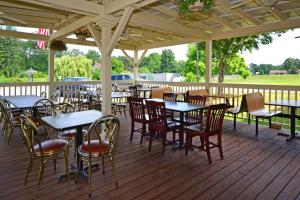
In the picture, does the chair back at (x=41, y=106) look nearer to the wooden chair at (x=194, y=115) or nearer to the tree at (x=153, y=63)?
the wooden chair at (x=194, y=115)

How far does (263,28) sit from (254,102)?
2118mm

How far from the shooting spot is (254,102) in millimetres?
5340

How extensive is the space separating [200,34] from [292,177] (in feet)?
16.5

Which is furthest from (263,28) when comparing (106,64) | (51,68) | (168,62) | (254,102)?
(168,62)

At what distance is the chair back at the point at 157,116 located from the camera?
3.81m

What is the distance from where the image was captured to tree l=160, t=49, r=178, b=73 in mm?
34250

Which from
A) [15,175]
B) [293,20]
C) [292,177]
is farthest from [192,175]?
[293,20]

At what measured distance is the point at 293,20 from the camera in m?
5.42

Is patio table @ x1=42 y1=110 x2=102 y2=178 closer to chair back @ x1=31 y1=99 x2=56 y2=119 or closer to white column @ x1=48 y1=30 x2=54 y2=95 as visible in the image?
chair back @ x1=31 y1=99 x2=56 y2=119

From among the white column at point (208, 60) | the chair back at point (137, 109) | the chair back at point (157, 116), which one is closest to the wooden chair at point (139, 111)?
the chair back at point (137, 109)

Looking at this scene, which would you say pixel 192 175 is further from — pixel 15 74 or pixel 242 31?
pixel 15 74

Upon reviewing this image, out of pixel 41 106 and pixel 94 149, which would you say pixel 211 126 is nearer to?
pixel 94 149

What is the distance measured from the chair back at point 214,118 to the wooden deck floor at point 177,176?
18.6 inches

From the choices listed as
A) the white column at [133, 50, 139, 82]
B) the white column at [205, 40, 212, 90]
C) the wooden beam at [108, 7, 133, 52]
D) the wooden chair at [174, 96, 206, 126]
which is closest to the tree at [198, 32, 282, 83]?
the white column at [133, 50, 139, 82]
